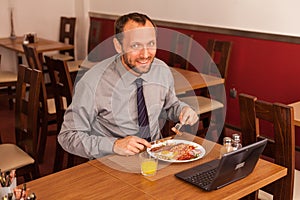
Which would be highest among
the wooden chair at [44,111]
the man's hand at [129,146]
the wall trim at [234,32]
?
the wall trim at [234,32]

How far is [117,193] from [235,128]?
303cm

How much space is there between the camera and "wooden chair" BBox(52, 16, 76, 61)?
5.80 metres

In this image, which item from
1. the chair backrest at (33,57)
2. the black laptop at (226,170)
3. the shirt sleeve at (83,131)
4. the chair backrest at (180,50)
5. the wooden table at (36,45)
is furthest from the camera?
the wooden table at (36,45)

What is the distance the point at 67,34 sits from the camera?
591cm

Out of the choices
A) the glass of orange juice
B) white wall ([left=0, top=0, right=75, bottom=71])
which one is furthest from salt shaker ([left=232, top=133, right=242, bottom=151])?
white wall ([left=0, top=0, right=75, bottom=71])

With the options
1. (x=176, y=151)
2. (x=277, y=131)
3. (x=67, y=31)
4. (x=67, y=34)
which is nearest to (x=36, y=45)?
(x=67, y=34)

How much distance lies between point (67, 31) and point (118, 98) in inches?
160

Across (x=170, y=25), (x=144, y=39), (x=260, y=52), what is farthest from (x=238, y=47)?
(x=144, y=39)

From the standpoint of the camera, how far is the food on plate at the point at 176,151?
191 centimetres

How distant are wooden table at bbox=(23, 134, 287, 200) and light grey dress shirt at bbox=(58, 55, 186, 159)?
174 mm

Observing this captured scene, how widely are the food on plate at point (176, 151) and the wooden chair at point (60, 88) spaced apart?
135 cm

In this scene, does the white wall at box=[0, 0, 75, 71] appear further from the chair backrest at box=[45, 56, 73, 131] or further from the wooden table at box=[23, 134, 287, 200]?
the wooden table at box=[23, 134, 287, 200]

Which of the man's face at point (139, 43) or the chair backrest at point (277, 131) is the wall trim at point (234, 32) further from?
the man's face at point (139, 43)

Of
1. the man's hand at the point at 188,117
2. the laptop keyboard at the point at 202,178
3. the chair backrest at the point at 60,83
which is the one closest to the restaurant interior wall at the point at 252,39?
the chair backrest at the point at 60,83
